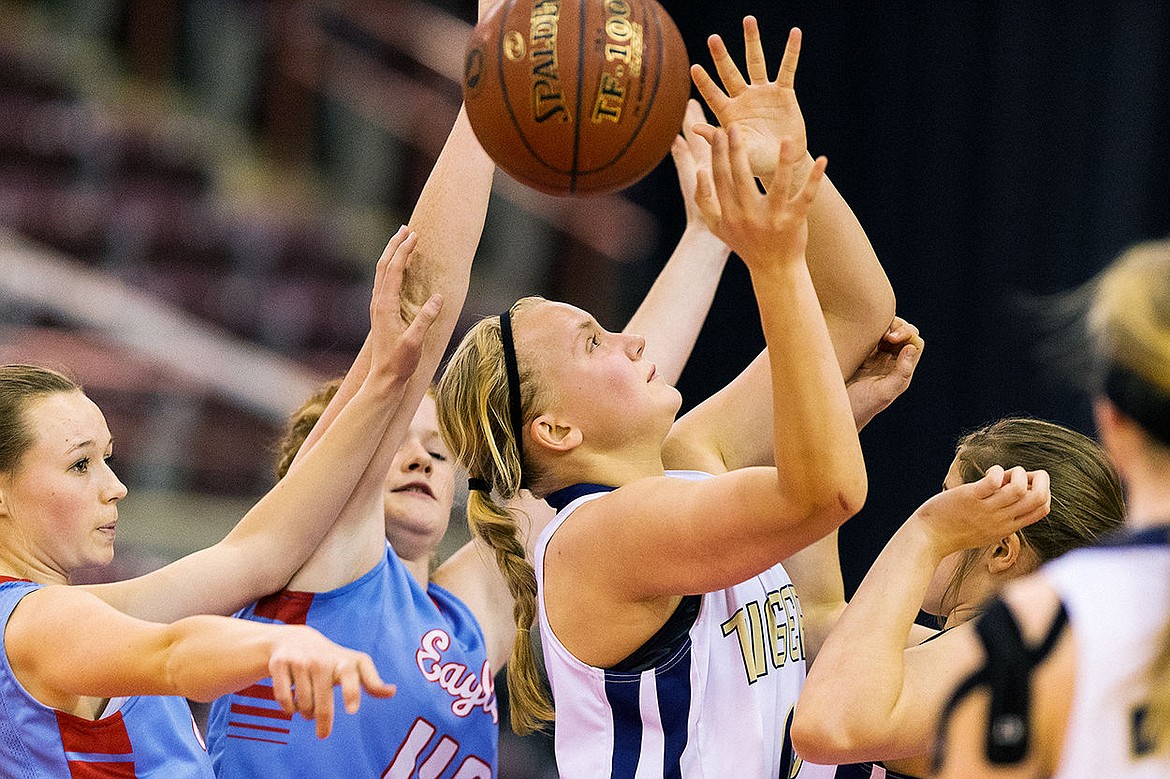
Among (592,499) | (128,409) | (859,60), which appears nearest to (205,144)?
(128,409)

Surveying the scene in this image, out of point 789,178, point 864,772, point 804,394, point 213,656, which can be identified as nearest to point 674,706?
point 864,772

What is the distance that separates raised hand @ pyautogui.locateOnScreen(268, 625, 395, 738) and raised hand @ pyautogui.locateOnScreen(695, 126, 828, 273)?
667 millimetres

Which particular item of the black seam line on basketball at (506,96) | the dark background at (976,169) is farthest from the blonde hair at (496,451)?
the dark background at (976,169)

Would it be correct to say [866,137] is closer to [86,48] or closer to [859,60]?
[859,60]

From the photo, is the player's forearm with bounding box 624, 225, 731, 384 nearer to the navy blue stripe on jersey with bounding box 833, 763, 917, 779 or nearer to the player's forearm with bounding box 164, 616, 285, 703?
the navy blue stripe on jersey with bounding box 833, 763, 917, 779

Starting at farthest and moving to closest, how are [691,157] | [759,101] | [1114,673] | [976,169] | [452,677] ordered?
[976,169] → [691,157] → [452,677] → [759,101] → [1114,673]

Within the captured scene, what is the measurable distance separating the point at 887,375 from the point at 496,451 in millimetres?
764

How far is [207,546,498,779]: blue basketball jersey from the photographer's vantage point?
263 centimetres

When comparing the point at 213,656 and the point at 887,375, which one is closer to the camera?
the point at 213,656

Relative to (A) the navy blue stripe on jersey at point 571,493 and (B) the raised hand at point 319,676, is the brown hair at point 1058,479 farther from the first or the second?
(B) the raised hand at point 319,676

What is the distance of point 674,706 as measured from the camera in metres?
2.25

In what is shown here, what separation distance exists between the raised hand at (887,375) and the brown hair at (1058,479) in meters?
0.31

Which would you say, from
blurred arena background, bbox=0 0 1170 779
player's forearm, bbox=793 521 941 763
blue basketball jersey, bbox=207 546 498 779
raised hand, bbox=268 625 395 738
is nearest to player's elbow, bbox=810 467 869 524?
player's forearm, bbox=793 521 941 763

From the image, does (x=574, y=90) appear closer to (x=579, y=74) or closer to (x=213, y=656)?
(x=579, y=74)
